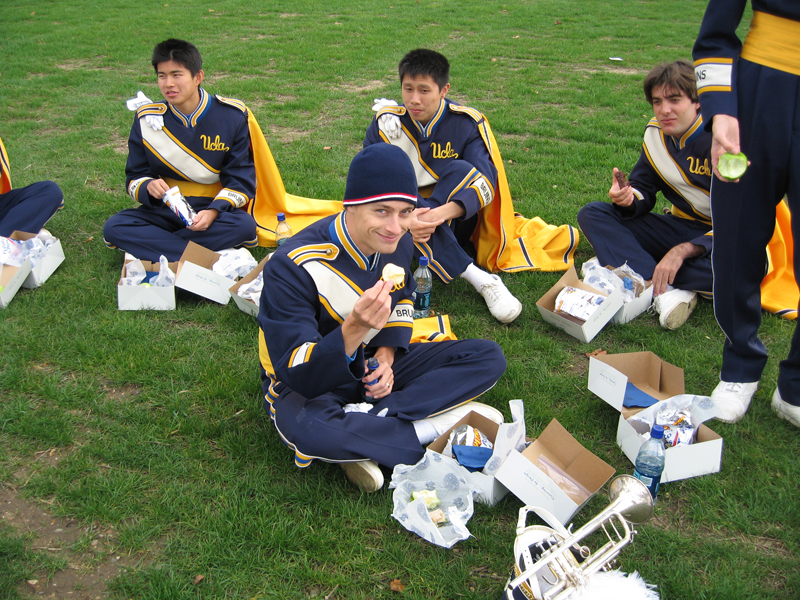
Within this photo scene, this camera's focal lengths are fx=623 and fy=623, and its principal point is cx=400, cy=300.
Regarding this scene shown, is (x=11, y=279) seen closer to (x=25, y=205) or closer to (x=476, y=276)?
(x=25, y=205)

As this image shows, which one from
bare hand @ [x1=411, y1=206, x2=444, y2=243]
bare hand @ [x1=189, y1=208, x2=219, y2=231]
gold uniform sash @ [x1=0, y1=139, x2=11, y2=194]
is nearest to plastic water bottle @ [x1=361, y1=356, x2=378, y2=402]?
bare hand @ [x1=411, y1=206, x2=444, y2=243]

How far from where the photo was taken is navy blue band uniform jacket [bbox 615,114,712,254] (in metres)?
3.86

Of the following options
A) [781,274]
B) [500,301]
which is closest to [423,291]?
[500,301]

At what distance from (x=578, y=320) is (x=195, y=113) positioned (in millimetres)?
3027

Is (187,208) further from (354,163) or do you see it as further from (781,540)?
(781,540)

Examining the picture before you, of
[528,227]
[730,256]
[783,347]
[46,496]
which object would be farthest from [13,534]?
[783,347]

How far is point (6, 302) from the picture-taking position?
154 inches

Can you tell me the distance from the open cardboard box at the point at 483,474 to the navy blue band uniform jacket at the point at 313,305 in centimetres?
46

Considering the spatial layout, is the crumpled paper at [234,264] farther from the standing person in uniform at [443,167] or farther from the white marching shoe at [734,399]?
the white marching shoe at [734,399]

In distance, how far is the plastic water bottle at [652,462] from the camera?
8.58 feet

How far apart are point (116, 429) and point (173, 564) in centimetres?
93

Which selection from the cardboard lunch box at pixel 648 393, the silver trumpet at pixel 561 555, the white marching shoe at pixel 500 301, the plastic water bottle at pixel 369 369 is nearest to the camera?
the silver trumpet at pixel 561 555

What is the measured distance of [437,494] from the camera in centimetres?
258

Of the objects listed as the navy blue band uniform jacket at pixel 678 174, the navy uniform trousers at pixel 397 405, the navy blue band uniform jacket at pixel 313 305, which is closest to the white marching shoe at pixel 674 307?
the navy blue band uniform jacket at pixel 678 174
